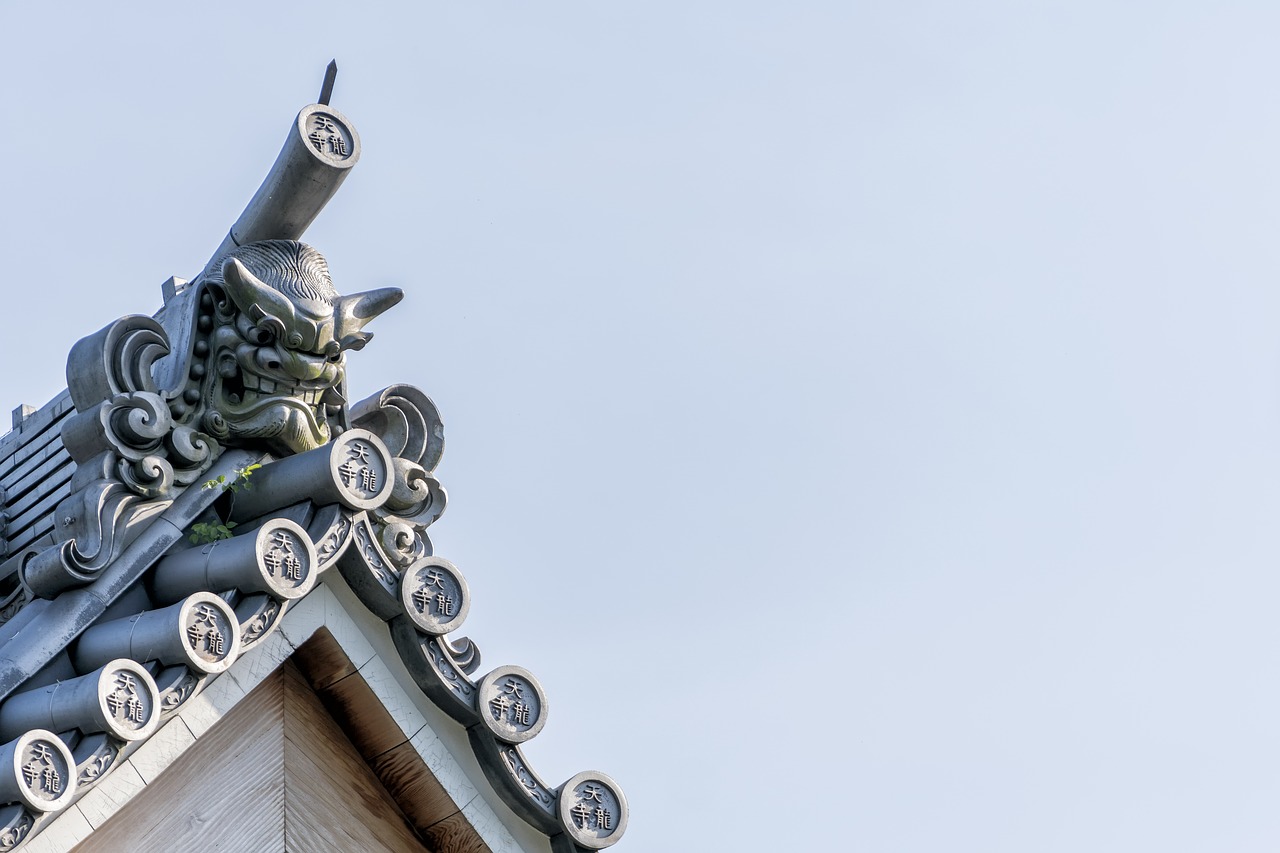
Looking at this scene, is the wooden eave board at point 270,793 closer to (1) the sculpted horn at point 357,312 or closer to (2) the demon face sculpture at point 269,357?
(2) the demon face sculpture at point 269,357

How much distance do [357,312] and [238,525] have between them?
1.66 meters

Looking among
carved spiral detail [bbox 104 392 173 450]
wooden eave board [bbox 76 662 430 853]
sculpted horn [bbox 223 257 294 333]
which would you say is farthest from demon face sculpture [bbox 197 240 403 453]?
wooden eave board [bbox 76 662 430 853]

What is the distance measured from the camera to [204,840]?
13.5 metres

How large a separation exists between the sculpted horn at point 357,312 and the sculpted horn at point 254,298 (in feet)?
1.36

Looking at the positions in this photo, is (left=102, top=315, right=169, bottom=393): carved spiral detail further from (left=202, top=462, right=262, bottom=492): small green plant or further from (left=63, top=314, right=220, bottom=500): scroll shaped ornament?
(left=202, top=462, right=262, bottom=492): small green plant

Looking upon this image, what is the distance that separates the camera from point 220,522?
1408 cm

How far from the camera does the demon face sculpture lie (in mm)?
14258

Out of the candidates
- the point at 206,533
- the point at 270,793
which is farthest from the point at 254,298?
the point at 270,793

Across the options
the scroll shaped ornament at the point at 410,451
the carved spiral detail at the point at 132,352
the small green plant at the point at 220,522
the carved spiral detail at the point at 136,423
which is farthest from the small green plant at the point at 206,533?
the scroll shaped ornament at the point at 410,451

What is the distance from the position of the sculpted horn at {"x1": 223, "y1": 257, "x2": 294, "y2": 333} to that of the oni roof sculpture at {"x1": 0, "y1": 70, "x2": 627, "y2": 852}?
0.01 meters

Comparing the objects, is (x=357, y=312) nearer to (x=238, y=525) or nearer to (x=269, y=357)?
(x=269, y=357)

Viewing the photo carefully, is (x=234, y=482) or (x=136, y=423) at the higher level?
(x=136, y=423)

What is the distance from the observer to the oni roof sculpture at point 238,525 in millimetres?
12805

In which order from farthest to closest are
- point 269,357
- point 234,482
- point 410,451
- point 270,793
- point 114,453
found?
point 410,451 < point 269,357 < point 234,482 < point 270,793 < point 114,453
